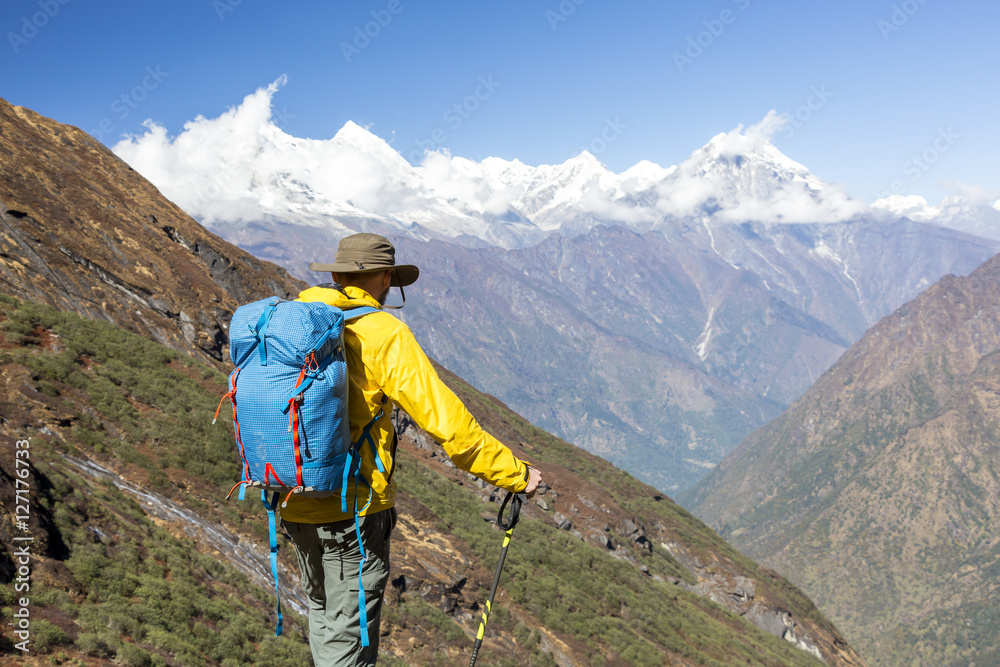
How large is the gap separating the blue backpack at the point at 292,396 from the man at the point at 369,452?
0.28m

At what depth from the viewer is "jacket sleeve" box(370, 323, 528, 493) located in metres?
4.05

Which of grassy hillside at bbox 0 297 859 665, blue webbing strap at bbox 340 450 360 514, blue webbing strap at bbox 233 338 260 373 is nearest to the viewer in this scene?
blue webbing strap at bbox 233 338 260 373

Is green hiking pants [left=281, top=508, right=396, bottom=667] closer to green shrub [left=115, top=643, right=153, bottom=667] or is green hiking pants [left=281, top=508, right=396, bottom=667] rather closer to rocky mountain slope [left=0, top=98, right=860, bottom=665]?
rocky mountain slope [left=0, top=98, right=860, bottom=665]

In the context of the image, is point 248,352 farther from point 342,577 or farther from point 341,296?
point 342,577

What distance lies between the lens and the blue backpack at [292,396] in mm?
3748

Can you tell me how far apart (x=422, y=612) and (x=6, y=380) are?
1268cm

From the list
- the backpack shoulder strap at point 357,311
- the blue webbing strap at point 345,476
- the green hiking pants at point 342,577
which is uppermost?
the backpack shoulder strap at point 357,311

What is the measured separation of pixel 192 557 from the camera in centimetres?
1206

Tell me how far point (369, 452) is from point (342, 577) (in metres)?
1.03

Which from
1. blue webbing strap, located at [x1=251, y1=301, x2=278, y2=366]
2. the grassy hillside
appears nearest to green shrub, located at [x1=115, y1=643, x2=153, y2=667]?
the grassy hillside

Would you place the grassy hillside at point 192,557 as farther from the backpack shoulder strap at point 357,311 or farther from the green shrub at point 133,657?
the backpack shoulder strap at point 357,311

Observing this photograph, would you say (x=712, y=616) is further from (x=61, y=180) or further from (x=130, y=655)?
(x=61, y=180)

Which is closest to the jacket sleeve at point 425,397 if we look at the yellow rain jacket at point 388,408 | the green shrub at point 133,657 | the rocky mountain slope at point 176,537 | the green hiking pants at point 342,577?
the yellow rain jacket at point 388,408

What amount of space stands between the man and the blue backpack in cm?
28
